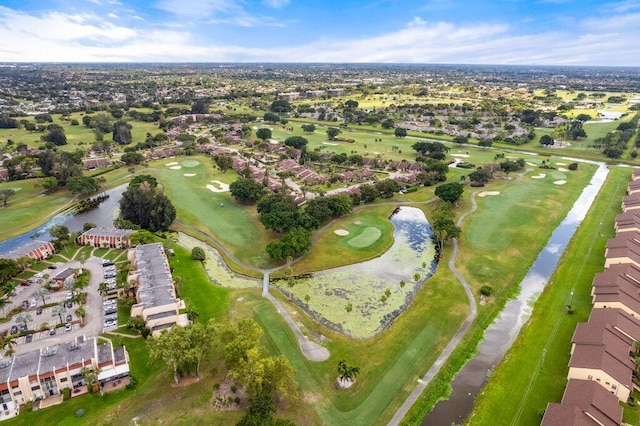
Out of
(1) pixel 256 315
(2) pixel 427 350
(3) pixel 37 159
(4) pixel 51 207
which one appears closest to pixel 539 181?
(2) pixel 427 350

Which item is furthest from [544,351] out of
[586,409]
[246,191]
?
[246,191]

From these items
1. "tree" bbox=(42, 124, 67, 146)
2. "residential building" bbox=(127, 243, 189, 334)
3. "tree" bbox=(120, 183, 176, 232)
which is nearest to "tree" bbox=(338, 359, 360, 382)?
"residential building" bbox=(127, 243, 189, 334)

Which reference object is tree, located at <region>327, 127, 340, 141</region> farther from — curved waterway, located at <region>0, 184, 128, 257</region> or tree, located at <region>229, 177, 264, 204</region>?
curved waterway, located at <region>0, 184, 128, 257</region>

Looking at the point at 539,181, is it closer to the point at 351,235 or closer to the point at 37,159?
the point at 351,235

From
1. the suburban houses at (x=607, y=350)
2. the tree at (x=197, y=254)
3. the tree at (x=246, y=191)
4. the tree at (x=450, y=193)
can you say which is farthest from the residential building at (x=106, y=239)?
the suburban houses at (x=607, y=350)

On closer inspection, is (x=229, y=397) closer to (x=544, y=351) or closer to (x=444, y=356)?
(x=444, y=356)

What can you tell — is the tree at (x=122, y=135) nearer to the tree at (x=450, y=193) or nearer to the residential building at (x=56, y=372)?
the tree at (x=450, y=193)

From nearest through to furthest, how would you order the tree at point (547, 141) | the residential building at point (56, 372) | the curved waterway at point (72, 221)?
1. the residential building at point (56, 372)
2. the curved waterway at point (72, 221)
3. the tree at point (547, 141)
